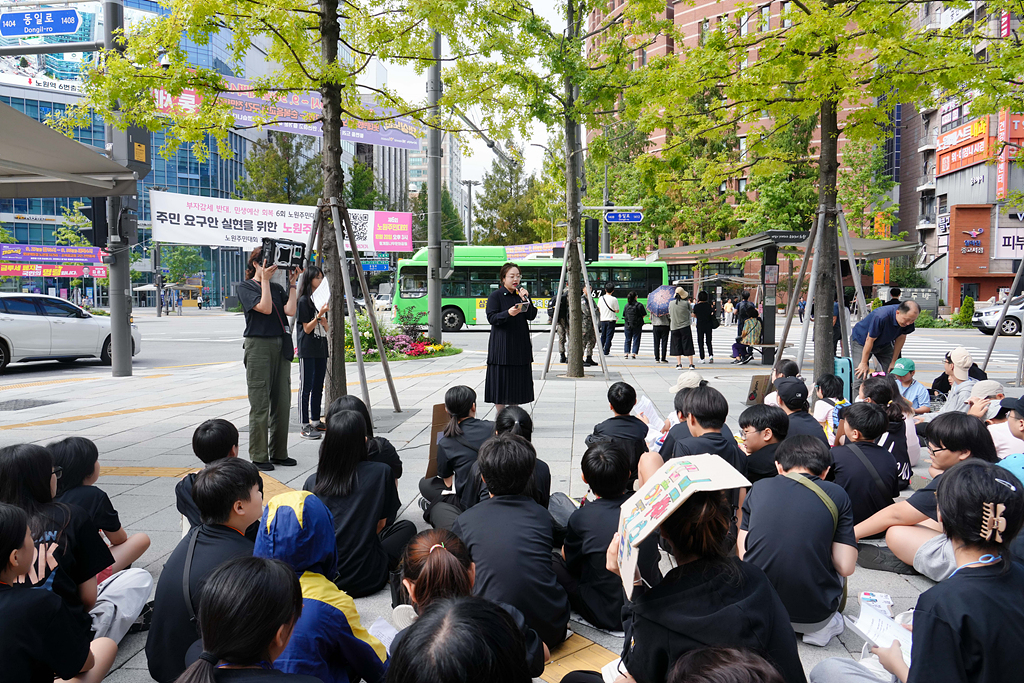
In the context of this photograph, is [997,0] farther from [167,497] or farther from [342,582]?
[167,497]

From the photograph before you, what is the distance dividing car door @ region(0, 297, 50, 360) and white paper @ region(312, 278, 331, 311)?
970 centimetres

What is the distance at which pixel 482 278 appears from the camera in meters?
27.4

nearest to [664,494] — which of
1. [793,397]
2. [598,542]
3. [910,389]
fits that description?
[598,542]

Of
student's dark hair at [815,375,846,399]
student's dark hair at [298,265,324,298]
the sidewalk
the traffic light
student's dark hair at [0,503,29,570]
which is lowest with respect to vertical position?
the sidewalk

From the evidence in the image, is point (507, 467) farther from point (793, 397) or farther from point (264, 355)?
point (264, 355)

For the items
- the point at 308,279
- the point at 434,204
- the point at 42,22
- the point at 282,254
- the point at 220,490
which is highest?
the point at 42,22

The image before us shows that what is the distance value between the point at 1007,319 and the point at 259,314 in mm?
28028

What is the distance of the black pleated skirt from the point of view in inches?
292

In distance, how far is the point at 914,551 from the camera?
153 inches

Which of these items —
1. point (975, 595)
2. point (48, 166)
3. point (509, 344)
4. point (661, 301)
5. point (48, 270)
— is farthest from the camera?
point (48, 270)

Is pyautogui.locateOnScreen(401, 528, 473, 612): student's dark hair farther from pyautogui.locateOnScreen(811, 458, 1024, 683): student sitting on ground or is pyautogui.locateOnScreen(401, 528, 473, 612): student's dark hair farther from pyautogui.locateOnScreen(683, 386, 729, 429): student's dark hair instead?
pyautogui.locateOnScreen(683, 386, 729, 429): student's dark hair

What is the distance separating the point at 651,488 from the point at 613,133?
45652 mm

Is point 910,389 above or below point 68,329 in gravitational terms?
below

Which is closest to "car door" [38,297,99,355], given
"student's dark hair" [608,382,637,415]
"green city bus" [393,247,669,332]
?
"green city bus" [393,247,669,332]
